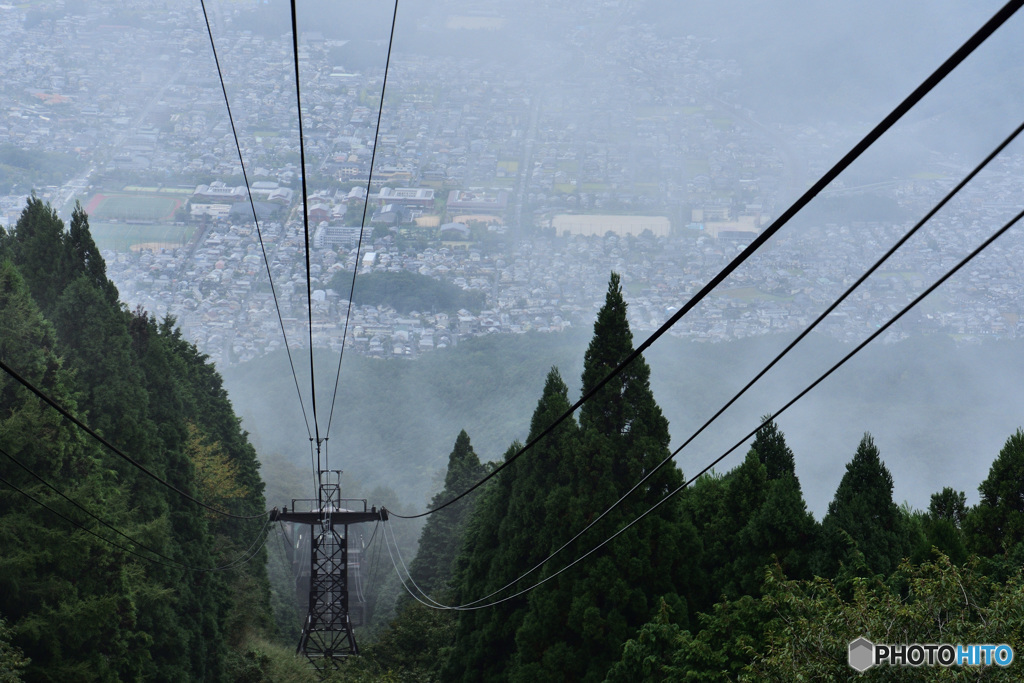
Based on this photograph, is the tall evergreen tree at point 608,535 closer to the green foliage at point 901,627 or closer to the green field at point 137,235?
the green foliage at point 901,627

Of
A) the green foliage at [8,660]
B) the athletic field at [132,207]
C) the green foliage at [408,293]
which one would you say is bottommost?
the green foliage at [8,660]

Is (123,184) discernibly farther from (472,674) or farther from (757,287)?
(472,674)

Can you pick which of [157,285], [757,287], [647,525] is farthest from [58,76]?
[647,525]

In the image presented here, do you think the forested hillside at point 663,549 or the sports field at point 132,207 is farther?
the sports field at point 132,207

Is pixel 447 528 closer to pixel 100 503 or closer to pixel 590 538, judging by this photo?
pixel 100 503

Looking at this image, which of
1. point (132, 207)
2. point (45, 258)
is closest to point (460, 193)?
point (132, 207)

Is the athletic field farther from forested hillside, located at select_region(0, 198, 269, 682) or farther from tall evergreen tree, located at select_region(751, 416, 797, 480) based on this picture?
tall evergreen tree, located at select_region(751, 416, 797, 480)

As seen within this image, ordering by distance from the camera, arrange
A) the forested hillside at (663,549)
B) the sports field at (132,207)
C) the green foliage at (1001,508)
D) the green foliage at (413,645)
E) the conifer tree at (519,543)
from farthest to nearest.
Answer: the sports field at (132,207) < the green foliage at (413,645) < the conifer tree at (519,543) < the green foliage at (1001,508) < the forested hillside at (663,549)

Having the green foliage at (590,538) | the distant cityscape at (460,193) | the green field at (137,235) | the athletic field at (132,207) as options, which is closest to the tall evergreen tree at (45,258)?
the green foliage at (590,538)
